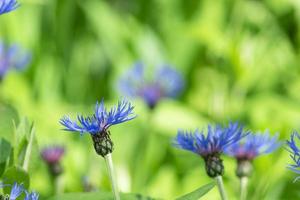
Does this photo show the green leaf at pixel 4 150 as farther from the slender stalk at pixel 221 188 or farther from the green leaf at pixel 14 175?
the slender stalk at pixel 221 188

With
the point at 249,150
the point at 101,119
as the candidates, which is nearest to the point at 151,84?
the point at 249,150

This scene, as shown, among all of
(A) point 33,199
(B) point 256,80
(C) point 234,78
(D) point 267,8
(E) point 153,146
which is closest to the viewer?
(A) point 33,199

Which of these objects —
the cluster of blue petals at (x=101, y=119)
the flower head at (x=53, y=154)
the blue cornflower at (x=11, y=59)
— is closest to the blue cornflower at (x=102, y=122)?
the cluster of blue petals at (x=101, y=119)

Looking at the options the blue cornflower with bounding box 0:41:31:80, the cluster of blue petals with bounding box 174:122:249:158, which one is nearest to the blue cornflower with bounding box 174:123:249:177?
the cluster of blue petals with bounding box 174:122:249:158

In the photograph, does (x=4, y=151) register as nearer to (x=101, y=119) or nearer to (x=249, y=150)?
(x=101, y=119)

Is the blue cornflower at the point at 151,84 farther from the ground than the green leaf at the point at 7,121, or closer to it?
farther from the ground

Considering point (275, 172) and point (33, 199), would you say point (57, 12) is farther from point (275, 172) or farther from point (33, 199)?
point (33, 199)

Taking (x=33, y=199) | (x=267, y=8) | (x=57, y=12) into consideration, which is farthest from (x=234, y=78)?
(x=33, y=199)
